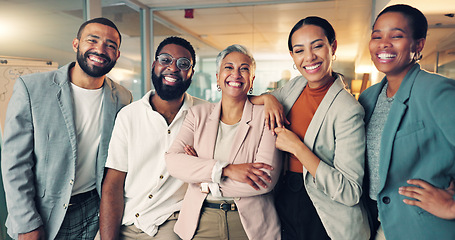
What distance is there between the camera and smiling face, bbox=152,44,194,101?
6.56 ft

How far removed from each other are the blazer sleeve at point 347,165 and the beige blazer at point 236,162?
264 mm

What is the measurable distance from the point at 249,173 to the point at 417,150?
29.7 inches

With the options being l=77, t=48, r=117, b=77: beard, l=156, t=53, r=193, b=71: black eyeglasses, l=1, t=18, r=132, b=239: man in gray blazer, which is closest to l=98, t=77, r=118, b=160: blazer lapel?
l=1, t=18, r=132, b=239: man in gray blazer

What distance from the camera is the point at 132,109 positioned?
1936mm

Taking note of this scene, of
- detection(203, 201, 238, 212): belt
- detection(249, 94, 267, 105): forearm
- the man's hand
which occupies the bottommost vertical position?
the man's hand

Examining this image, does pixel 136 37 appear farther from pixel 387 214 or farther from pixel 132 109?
pixel 387 214

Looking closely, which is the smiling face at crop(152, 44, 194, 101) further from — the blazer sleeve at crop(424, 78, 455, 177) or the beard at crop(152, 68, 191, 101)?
the blazer sleeve at crop(424, 78, 455, 177)

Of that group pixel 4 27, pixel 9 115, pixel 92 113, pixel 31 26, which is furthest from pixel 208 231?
pixel 31 26

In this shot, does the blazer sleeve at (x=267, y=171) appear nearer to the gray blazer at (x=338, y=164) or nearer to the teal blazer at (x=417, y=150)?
the gray blazer at (x=338, y=164)

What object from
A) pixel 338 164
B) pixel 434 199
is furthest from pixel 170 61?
pixel 434 199

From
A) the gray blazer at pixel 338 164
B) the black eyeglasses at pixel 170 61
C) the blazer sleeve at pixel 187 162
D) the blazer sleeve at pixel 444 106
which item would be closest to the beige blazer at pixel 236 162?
the blazer sleeve at pixel 187 162

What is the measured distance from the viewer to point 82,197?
1986mm

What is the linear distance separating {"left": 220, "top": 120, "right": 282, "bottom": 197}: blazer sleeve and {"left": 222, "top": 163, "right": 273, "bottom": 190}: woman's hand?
0.03m

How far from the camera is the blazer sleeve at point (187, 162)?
154cm
